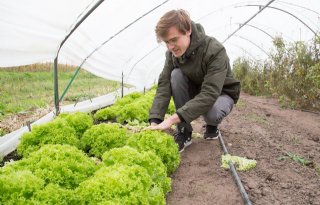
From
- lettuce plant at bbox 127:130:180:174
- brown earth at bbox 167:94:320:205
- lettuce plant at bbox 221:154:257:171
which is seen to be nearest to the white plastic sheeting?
lettuce plant at bbox 127:130:180:174

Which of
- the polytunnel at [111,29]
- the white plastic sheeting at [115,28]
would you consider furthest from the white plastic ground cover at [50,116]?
the white plastic sheeting at [115,28]

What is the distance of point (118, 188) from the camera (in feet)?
8.98

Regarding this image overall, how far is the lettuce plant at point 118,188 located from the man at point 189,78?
111cm

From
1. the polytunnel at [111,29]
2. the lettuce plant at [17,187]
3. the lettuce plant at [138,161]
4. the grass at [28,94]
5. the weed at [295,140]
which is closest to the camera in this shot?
the lettuce plant at [17,187]

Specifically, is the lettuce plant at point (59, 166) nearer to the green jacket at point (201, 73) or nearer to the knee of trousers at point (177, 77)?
the green jacket at point (201, 73)

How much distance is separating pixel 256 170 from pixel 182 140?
1016mm

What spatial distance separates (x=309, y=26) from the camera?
9.85 meters

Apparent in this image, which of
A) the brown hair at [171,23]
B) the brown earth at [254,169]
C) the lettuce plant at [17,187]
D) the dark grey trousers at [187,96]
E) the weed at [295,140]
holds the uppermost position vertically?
the brown hair at [171,23]

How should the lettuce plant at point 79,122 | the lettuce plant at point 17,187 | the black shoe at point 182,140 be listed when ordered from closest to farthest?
the lettuce plant at point 17,187, the black shoe at point 182,140, the lettuce plant at point 79,122

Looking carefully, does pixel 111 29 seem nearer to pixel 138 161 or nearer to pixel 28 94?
pixel 138 161

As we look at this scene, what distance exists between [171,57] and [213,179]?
5.29ft

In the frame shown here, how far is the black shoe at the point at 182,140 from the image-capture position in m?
4.78

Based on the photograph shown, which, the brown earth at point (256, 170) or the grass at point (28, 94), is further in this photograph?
the grass at point (28, 94)

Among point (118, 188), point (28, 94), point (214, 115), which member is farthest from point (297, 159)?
point (28, 94)
